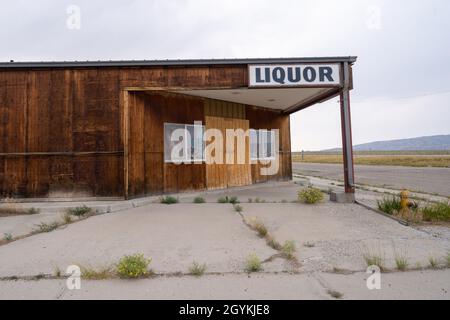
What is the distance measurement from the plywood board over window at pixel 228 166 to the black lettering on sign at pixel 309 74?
3.82 m

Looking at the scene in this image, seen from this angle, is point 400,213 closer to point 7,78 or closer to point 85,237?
point 85,237

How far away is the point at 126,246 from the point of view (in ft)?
15.8

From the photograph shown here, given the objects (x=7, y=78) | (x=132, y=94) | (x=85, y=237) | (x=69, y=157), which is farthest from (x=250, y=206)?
(x=7, y=78)

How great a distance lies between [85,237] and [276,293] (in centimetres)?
386

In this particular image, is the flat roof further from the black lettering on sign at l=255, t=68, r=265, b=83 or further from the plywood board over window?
the plywood board over window

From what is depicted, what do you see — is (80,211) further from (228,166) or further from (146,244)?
(228,166)

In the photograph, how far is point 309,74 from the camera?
8.66 metres

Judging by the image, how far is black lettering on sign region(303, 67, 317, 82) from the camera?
8.64m

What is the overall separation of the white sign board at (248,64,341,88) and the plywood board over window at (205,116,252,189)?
2.94m

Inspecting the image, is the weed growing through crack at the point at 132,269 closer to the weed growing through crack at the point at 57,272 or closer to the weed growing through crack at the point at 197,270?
the weed growing through crack at the point at 197,270

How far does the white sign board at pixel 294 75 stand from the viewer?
8602 millimetres

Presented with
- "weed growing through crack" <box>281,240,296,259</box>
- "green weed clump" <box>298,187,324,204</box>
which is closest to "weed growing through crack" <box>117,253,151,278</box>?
"weed growing through crack" <box>281,240,296,259</box>

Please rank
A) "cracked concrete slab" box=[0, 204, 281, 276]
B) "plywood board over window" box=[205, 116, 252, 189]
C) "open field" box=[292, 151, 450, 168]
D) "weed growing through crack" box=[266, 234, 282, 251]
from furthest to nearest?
"open field" box=[292, 151, 450, 168] → "plywood board over window" box=[205, 116, 252, 189] → "weed growing through crack" box=[266, 234, 282, 251] → "cracked concrete slab" box=[0, 204, 281, 276]
